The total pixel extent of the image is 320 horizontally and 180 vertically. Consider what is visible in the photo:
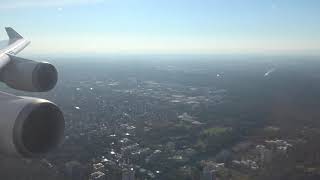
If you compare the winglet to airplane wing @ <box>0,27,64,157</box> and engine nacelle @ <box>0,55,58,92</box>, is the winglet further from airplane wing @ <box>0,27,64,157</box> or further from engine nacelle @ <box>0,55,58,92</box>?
airplane wing @ <box>0,27,64,157</box>

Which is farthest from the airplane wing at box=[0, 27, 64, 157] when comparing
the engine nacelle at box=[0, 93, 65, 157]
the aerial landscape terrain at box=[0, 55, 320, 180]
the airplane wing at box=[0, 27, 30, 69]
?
the aerial landscape terrain at box=[0, 55, 320, 180]

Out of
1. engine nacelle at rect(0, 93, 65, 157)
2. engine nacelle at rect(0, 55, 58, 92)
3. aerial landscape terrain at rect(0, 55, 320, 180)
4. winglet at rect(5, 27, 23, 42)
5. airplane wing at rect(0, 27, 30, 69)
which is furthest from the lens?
aerial landscape terrain at rect(0, 55, 320, 180)

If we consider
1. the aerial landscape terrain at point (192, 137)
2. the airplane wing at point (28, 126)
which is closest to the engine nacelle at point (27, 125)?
the airplane wing at point (28, 126)

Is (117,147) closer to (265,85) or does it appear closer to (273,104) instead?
(273,104)

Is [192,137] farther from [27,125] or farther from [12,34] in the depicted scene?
[27,125]

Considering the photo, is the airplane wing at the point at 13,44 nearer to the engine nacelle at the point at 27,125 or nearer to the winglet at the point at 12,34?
the winglet at the point at 12,34

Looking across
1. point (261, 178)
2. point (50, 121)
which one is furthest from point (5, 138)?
point (261, 178)

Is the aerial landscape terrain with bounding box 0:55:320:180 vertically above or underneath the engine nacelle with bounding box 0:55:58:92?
underneath
